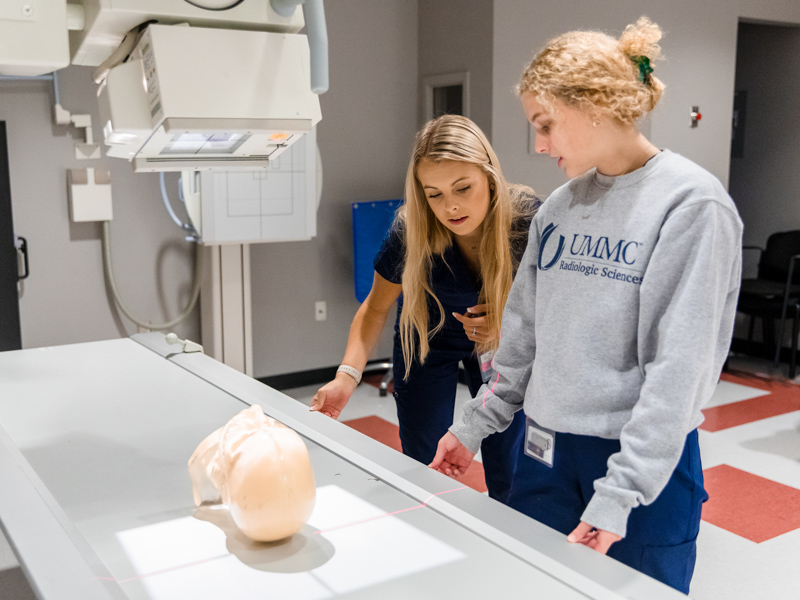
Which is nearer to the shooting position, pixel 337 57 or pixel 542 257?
pixel 542 257

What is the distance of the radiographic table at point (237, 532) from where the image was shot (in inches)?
36.8

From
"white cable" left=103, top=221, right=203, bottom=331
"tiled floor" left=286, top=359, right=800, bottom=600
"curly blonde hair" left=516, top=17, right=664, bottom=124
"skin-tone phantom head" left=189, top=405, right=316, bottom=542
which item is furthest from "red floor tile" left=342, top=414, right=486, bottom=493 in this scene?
"curly blonde hair" left=516, top=17, right=664, bottom=124

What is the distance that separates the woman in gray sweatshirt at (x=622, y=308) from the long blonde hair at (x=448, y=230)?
46cm

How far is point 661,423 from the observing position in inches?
39.9

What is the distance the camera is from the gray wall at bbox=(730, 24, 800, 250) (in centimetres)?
508

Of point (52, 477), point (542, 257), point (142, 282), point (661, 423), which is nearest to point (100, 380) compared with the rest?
point (52, 477)

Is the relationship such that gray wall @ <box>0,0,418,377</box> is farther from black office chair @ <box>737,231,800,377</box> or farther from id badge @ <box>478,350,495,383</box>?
id badge @ <box>478,350,495,383</box>

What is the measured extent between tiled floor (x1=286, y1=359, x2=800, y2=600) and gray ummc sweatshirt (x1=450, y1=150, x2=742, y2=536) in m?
1.39

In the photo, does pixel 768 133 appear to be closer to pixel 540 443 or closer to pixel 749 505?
pixel 749 505

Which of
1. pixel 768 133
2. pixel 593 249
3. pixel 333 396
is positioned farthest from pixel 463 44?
pixel 593 249

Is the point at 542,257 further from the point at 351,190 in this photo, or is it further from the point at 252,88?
the point at 351,190

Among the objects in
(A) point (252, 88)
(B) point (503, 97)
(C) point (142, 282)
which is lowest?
(C) point (142, 282)

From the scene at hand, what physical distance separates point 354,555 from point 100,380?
109cm

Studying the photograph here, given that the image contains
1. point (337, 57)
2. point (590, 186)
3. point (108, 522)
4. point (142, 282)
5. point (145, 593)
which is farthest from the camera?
point (337, 57)
